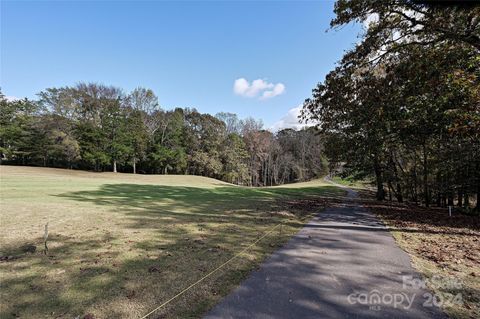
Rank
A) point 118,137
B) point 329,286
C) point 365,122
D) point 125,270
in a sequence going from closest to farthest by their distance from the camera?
point 329,286, point 125,270, point 365,122, point 118,137

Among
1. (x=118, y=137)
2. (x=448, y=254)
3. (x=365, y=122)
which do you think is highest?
(x=118, y=137)

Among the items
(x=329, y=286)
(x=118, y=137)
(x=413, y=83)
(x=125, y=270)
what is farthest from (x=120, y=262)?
(x=118, y=137)

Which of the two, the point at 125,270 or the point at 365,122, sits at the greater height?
the point at 365,122

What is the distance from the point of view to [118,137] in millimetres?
45094

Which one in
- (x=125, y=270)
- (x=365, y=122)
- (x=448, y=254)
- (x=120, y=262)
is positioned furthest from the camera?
(x=365, y=122)

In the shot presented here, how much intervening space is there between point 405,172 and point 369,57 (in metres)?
14.9

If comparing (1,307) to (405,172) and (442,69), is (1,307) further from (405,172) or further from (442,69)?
(405,172)

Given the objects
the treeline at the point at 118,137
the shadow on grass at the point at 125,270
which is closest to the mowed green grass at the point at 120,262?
the shadow on grass at the point at 125,270

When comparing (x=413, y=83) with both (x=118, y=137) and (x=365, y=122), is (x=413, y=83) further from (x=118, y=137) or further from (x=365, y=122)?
(x=118, y=137)

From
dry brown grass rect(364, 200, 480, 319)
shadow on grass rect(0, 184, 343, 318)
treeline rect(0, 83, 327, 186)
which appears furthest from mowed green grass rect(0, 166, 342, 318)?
treeline rect(0, 83, 327, 186)

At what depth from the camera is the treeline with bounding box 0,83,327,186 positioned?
43125 mm

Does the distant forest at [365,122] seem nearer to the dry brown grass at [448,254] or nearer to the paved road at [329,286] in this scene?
the dry brown grass at [448,254]

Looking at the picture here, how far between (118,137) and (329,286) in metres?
48.0

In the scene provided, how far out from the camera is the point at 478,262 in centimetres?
503
